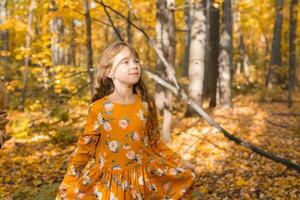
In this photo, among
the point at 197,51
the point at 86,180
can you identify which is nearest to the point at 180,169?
the point at 86,180

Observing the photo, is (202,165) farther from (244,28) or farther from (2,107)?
(244,28)

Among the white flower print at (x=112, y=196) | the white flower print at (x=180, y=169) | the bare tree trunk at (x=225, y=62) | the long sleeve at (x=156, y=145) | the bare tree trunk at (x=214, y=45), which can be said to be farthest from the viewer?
the bare tree trunk at (x=214, y=45)

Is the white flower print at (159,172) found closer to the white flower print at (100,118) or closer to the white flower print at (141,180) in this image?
the white flower print at (141,180)

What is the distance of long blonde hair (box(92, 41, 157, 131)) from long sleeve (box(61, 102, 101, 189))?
0.18 meters

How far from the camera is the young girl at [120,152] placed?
116 inches

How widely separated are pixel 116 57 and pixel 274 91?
13.4 meters

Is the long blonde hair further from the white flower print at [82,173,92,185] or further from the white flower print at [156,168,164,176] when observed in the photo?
the white flower print at [82,173,92,185]

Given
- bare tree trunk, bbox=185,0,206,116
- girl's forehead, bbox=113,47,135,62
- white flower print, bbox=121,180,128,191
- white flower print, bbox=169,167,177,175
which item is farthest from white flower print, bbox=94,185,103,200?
bare tree trunk, bbox=185,0,206,116

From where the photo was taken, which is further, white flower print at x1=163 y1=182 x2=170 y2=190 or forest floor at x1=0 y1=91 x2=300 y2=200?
forest floor at x1=0 y1=91 x2=300 y2=200

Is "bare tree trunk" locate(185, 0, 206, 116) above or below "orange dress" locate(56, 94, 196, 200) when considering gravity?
above

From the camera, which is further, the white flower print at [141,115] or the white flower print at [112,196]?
the white flower print at [141,115]

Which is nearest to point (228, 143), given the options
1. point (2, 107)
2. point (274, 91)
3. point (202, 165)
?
point (202, 165)

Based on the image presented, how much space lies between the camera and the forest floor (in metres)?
5.31

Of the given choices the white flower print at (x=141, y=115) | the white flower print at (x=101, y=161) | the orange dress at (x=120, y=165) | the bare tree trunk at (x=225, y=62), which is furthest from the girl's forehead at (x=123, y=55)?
the bare tree trunk at (x=225, y=62)
